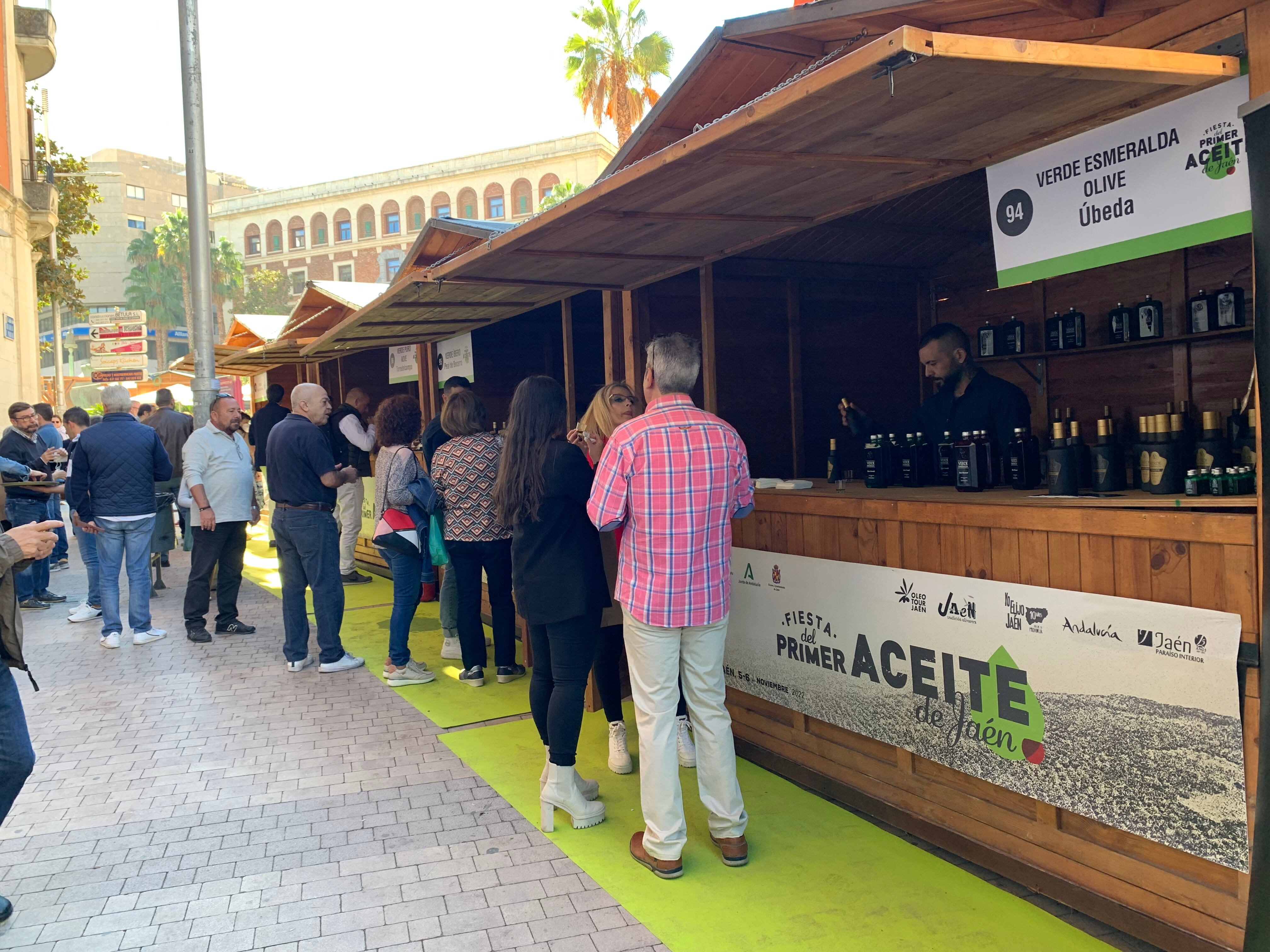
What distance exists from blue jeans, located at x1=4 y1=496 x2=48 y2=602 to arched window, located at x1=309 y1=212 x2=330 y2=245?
58160 mm

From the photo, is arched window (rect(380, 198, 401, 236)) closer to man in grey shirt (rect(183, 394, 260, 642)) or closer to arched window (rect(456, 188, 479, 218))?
arched window (rect(456, 188, 479, 218))

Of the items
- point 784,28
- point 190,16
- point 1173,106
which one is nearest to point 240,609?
point 190,16

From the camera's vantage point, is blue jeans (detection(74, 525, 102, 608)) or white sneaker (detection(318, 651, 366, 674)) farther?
blue jeans (detection(74, 525, 102, 608))

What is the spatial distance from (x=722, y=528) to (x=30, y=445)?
29.6 feet

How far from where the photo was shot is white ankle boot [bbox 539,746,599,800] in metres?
3.79

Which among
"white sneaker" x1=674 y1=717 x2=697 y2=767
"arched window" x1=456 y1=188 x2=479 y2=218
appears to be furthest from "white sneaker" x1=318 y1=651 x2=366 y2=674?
"arched window" x1=456 y1=188 x2=479 y2=218

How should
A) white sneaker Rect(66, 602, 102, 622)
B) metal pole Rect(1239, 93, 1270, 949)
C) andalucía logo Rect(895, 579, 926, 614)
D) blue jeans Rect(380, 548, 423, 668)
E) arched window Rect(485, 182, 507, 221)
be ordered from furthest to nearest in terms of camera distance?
arched window Rect(485, 182, 507, 221) < white sneaker Rect(66, 602, 102, 622) < blue jeans Rect(380, 548, 423, 668) < andalucía logo Rect(895, 579, 926, 614) < metal pole Rect(1239, 93, 1270, 949)

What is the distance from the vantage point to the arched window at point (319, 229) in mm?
63375

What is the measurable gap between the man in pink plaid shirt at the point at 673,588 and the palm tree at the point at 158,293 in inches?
2804

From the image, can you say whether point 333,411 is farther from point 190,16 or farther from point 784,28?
point 784,28

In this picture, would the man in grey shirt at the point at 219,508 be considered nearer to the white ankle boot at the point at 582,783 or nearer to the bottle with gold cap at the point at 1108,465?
the white ankle boot at the point at 582,783

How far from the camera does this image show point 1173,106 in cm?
282

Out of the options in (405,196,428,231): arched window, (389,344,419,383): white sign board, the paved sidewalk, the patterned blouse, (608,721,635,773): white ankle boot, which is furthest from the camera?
(405,196,428,231): arched window

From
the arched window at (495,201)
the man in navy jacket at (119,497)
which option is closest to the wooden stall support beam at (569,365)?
the man in navy jacket at (119,497)
